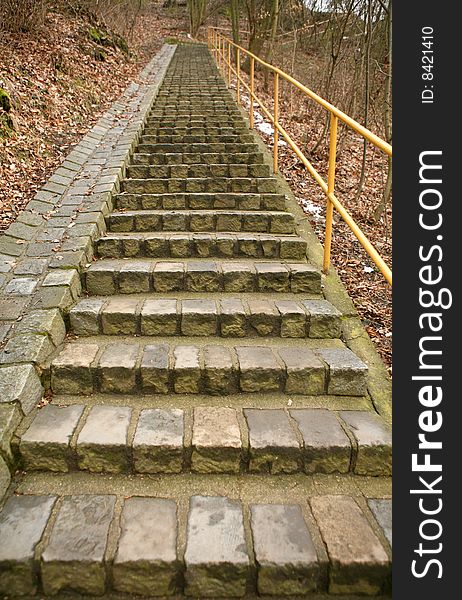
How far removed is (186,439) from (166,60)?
13629 mm

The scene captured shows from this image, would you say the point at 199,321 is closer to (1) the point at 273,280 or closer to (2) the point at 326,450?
(1) the point at 273,280

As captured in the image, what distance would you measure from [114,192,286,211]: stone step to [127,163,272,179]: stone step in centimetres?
59

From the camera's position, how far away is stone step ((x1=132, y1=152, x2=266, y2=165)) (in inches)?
191

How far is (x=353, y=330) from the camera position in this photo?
2.82 m

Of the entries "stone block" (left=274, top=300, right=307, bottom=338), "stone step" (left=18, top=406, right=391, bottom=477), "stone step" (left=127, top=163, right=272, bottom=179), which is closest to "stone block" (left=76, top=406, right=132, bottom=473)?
"stone step" (left=18, top=406, right=391, bottom=477)

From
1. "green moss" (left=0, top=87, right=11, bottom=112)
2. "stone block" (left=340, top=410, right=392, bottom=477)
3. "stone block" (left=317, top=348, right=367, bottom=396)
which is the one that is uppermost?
"green moss" (left=0, top=87, right=11, bottom=112)

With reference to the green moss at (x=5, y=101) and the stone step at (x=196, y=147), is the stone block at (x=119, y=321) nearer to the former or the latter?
the stone step at (x=196, y=147)

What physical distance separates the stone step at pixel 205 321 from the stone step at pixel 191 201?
1501 millimetres

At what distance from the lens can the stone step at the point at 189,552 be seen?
67.8 inches

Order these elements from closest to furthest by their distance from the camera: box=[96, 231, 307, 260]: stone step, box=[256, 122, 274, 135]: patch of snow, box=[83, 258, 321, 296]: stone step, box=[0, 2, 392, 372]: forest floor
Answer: box=[83, 258, 321, 296]: stone step
box=[96, 231, 307, 260]: stone step
box=[0, 2, 392, 372]: forest floor
box=[256, 122, 274, 135]: patch of snow

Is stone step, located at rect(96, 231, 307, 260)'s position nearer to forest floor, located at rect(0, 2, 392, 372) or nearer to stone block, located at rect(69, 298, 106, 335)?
forest floor, located at rect(0, 2, 392, 372)

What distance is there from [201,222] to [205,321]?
1.28 m

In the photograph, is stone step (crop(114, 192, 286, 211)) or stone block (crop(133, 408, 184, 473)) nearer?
stone block (crop(133, 408, 184, 473))

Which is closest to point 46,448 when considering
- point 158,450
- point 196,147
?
point 158,450
